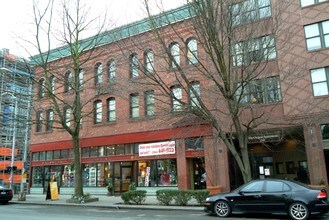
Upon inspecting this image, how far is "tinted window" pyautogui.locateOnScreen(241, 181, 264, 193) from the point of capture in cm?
1236

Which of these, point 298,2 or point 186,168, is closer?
point 298,2

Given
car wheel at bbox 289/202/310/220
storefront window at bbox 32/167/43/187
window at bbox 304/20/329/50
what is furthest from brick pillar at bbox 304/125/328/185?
storefront window at bbox 32/167/43/187

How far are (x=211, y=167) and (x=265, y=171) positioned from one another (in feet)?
11.3

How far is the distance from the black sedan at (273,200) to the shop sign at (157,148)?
32.4 ft

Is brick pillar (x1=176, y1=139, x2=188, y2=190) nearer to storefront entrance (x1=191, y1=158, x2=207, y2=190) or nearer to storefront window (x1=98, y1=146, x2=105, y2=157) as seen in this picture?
storefront entrance (x1=191, y1=158, x2=207, y2=190)

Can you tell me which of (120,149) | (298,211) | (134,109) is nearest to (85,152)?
(120,149)

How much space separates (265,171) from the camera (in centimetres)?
2142

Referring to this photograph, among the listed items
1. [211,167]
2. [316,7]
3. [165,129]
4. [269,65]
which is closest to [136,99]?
[165,129]

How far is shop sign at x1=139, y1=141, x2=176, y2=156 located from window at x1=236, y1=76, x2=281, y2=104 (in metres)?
6.72

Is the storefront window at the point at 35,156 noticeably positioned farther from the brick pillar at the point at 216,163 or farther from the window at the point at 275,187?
the window at the point at 275,187

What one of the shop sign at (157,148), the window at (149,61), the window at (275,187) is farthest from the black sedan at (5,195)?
the window at (275,187)

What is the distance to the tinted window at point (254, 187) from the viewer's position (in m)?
12.4

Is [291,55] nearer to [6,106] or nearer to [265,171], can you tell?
[265,171]

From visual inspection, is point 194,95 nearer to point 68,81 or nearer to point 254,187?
point 254,187
